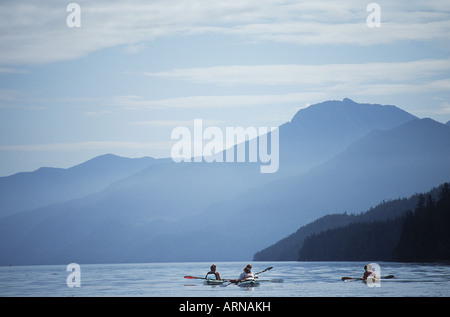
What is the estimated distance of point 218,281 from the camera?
80438 mm

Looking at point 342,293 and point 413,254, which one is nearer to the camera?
point 342,293

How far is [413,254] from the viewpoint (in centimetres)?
17212
